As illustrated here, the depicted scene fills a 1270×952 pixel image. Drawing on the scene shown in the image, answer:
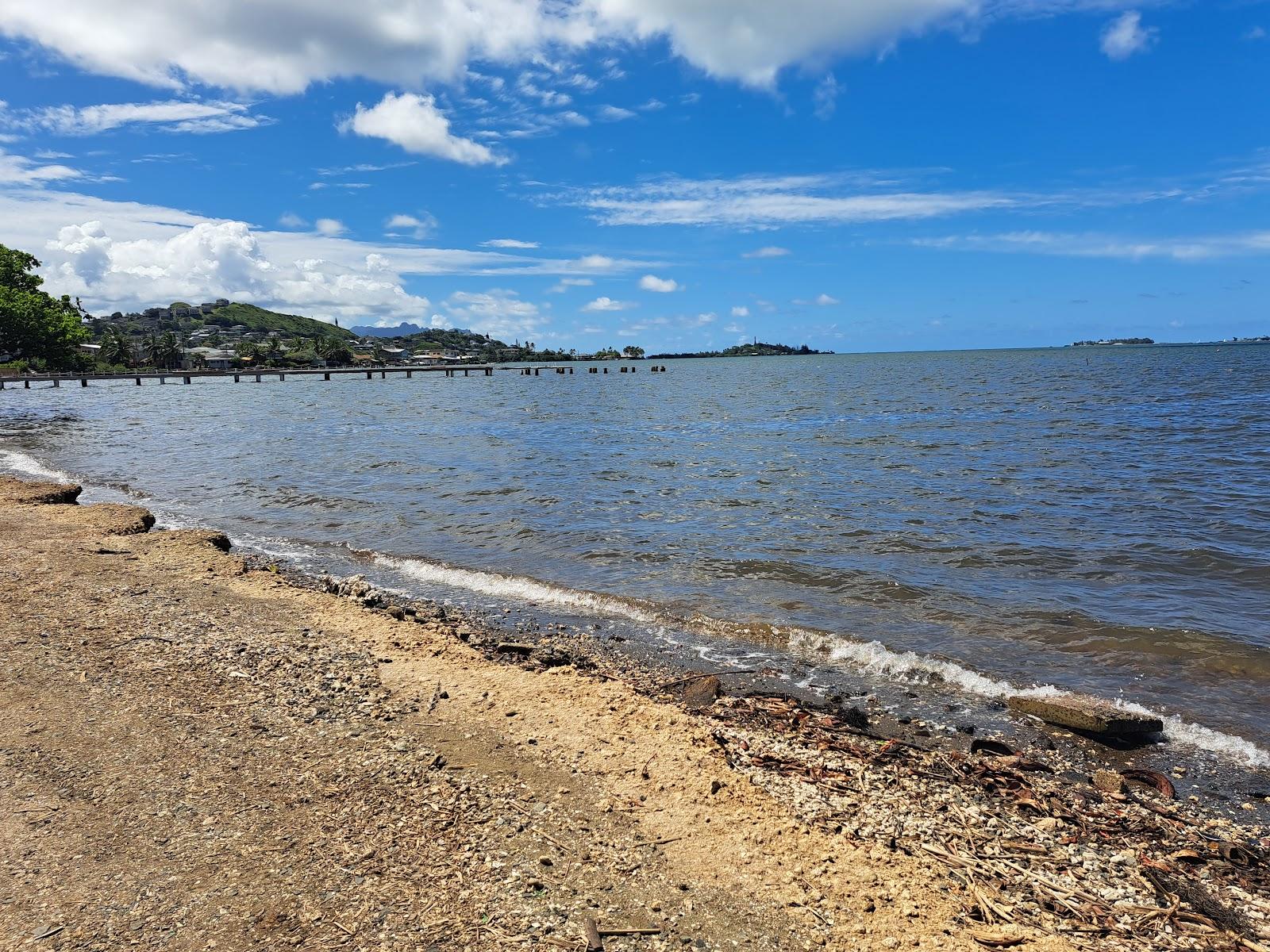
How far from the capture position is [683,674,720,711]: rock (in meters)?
7.25

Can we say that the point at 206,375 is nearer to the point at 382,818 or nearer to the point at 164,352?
the point at 164,352

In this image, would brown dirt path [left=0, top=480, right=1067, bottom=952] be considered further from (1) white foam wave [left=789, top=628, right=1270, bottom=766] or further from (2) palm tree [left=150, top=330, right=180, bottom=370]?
(2) palm tree [left=150, top=330, right=180, bottom=370]

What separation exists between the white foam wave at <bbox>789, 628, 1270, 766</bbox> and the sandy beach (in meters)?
1.34

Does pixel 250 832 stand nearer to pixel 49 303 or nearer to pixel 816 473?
pixel 816 473

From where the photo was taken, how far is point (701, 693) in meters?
7.49

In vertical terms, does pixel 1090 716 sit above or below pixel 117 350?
below

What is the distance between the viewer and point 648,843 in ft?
15.0

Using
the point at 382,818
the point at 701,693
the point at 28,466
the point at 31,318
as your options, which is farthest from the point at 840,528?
the point at 31,318

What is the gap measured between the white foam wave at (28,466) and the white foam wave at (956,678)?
2383cm

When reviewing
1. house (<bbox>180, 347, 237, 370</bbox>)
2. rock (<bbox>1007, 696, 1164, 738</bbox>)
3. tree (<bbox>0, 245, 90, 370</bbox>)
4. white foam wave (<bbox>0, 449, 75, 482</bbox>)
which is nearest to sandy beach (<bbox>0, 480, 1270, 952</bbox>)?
rock (<bbox>1007, 696, 1164, 738</bbox>)

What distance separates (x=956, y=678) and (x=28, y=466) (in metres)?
30.4

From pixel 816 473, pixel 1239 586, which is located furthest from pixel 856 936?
pixel 816 473

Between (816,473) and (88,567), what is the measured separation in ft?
61.2

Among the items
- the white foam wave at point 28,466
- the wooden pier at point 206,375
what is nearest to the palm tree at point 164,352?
the wooden pier at point 206,375
